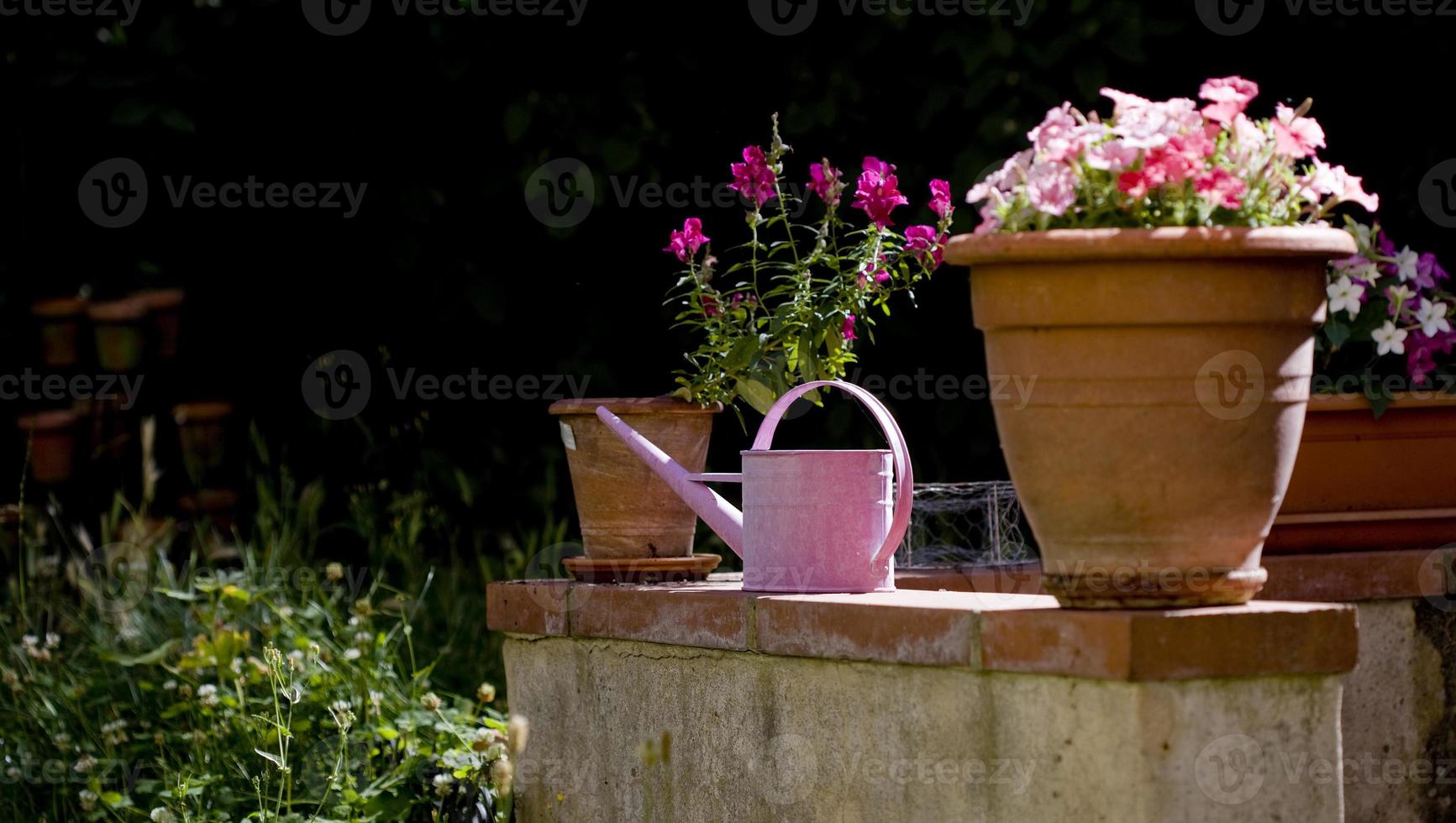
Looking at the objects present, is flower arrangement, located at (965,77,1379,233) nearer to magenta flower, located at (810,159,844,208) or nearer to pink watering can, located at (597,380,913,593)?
pink watering can, located at (597,380,913,593)

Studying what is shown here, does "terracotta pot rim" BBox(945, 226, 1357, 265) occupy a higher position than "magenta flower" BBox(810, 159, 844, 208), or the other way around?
"magenta flower" BBox(810, 159, 844, 208)

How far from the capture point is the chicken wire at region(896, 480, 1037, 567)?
342 centimetres

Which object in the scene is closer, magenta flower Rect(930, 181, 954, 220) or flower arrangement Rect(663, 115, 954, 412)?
magenta flower Rect(930, 181, 954, 220)

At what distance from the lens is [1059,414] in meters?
2.10

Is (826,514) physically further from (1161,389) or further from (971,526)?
(971,526)

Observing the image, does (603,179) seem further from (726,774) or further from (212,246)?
(726,774)

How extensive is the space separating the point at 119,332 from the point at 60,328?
0.22 metres

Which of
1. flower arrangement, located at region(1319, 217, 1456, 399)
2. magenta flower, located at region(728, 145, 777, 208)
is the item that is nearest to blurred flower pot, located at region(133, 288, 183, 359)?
magenta flower, located at region(728, 145, 777, 208)

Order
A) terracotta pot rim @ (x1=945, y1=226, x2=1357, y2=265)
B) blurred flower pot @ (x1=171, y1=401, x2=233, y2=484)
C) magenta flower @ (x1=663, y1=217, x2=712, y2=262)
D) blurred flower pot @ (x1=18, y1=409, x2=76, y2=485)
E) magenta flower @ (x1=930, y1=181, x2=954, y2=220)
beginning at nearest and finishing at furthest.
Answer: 1. terracotta pot rim @ (x1=945, y1=226, x2=1357, y2=265)
2. magenta flower @ (x1=930, y1=181, x2=954, y2=220)
3. magenta flower @ (x1=663, y1=217, x2=712, y2=262)
4. blurred flower pot @ (x1=171, y1=401, x2=233, y2=484)
5. blurred flower pot @ (x1=18, y1=409, x2=76, y2=485)

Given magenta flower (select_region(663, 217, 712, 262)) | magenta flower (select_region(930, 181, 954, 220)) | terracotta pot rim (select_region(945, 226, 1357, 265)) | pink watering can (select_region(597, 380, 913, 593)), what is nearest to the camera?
terracotta pot rim (select_region(945, 226, 1357, 265))

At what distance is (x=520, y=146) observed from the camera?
15.4ft

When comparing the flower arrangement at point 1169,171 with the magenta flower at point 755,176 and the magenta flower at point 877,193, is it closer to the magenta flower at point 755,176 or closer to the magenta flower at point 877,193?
the magenta flower at point 877,193

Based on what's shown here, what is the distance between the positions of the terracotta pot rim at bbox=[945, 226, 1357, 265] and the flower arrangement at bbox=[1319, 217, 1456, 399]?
116 centimetres

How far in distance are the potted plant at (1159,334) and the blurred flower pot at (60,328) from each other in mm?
4436
